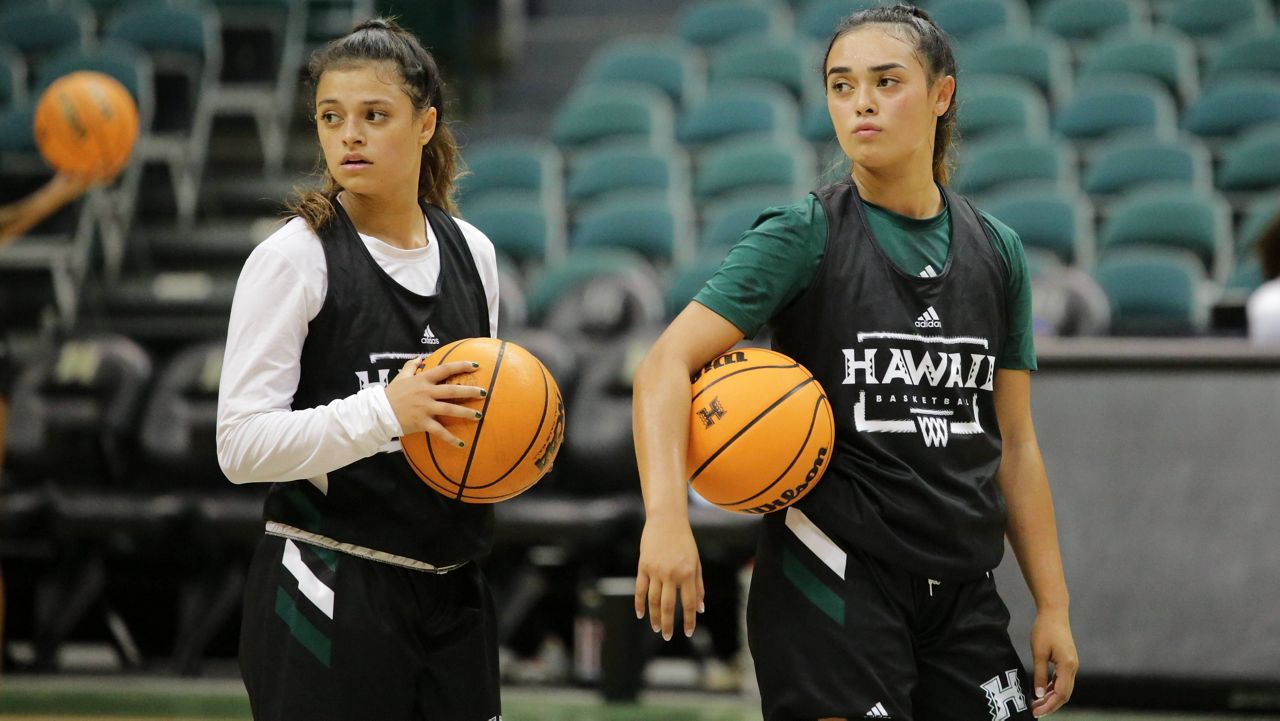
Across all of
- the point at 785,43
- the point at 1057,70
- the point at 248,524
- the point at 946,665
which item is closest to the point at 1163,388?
the point at 946,665

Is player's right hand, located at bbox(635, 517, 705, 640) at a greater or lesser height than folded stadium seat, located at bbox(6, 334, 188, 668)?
greater

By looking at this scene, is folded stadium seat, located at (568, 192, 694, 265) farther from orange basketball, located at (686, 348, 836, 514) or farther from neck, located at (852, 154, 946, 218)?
orange basketball, located at (686, 348, 836, 514)

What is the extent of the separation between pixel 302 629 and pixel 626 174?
6.62 m

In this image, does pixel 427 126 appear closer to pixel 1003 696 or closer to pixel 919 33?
pixel 919 33

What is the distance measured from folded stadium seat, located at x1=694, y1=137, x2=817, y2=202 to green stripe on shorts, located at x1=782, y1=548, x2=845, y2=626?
229 inches

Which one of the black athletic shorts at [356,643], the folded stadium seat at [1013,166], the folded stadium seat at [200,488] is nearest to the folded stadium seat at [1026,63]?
the folded stadium seat at [1013,166]

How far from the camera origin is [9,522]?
629 centimetres

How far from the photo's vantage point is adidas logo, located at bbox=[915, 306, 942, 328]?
2479 millimetres

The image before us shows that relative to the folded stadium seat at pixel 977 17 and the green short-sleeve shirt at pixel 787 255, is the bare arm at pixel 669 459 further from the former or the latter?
the folded stadium seat at pixel 977 17

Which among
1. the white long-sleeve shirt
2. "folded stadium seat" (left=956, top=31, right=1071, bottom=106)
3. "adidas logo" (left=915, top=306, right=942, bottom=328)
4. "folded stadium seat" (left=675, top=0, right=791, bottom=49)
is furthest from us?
"folded stadium seat" (left=675, top=0, right=791, bottom=49)

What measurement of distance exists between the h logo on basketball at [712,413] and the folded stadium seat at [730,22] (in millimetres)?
8269

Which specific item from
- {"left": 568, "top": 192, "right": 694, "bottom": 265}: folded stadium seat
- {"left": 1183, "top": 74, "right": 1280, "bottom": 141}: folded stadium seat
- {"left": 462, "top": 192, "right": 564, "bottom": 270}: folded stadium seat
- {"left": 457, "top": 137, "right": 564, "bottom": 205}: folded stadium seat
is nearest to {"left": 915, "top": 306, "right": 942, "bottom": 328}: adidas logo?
{"left": 568, "top": 192, "right": 694, "bottom": 265}: folded stadium seat

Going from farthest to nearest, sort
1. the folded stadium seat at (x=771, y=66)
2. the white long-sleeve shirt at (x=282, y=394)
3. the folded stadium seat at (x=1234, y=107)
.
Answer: the folded stadium seat at (x=771, y=66) → the folded stadium seat at (x=1234, y=107) → the white long-sleeve shirt at (x=282, y=394)

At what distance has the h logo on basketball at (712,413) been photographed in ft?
7.76
